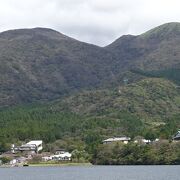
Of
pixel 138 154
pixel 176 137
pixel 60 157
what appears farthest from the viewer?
pixel 60 157

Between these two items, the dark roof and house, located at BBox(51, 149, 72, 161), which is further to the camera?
house, located at BBox(51, 149, 72, 161)

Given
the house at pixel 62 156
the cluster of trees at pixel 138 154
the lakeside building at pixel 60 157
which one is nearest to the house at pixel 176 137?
the cluster of trees at pixel 138 154

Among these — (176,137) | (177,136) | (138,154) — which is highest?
(177,136)

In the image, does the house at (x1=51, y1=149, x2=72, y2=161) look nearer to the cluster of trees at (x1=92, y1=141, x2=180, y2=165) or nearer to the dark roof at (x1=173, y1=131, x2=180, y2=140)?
the cluster of trees at (x1=92, y1=141, x2=180, y2=165)

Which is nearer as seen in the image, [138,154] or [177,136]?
[138,154]

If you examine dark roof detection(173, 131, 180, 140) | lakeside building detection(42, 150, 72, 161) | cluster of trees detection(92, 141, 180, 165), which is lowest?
lakeside building detection(42, 150, 72, 161)

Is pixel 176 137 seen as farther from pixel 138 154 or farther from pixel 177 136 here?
pixel 138 154

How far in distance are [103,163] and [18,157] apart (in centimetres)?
4198

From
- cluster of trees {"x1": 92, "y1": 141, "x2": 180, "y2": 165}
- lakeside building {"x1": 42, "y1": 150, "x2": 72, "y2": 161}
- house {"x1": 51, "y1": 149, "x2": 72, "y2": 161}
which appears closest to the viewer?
cluster of trees {"x1": 92, "y1": 141, "x2": 180, "y2": 165}

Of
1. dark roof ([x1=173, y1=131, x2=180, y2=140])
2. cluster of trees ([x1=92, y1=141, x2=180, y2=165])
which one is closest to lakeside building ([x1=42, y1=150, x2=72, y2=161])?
cluster of trees ([x1=92, y1=141, x2=180, y2=165])

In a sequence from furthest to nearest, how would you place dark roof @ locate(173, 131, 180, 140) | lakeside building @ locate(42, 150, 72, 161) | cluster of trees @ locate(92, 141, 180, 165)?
1. lakeside building @ locate(42, 150, 72, 161)
2. dark roof @ locate(173, 131, 180, 140)
3. cluster of trees @ locate(92, 141, 180, 165)

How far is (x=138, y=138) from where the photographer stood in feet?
614

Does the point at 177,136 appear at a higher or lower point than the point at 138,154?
higher

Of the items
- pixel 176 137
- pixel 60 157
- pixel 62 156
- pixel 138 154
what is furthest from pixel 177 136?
pixel 60 157
